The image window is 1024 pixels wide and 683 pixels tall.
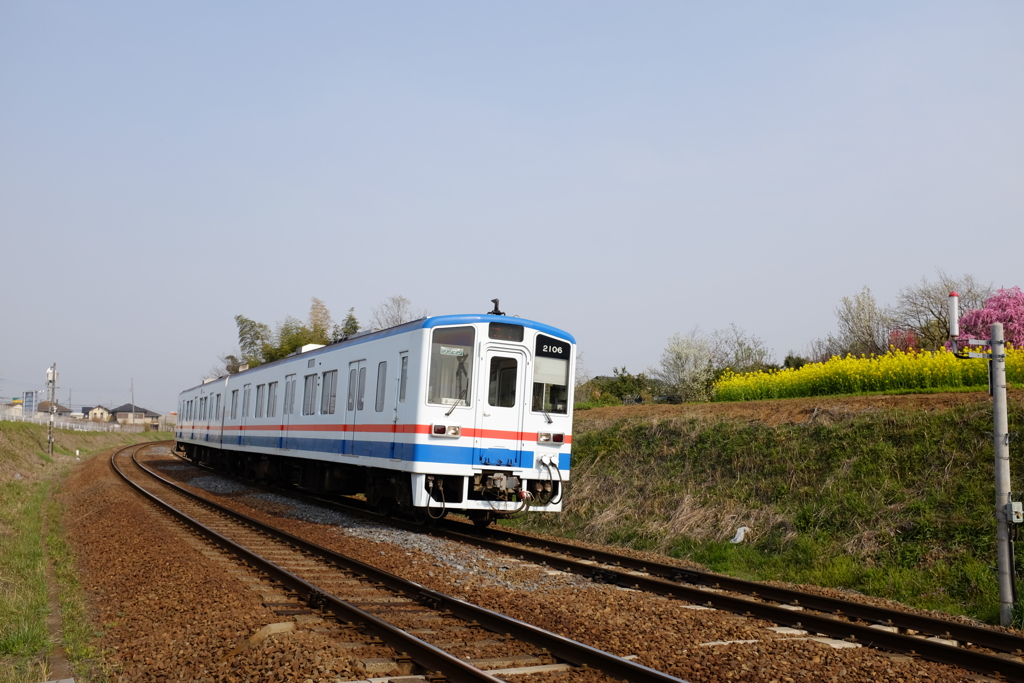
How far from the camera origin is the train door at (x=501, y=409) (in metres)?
11.8

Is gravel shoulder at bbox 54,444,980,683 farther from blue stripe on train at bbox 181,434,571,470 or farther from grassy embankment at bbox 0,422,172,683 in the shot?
blue stripe on train at bbox 181,434,571,470

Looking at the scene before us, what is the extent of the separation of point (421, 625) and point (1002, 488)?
205 inches

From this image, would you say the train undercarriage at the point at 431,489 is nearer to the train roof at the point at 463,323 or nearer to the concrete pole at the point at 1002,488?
the train roof at the point at 463,323

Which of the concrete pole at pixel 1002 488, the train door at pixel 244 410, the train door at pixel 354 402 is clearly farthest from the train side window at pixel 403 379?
the train door at pixel 244 410

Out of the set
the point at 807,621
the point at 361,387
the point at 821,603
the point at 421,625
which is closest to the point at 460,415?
the point at 361,387

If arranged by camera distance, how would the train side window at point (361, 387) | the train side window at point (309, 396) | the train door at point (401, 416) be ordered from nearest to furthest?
1. the train door at point (401, 416)
2. the train side window at point (361, 387)
3. the train side window at point (309, 396)

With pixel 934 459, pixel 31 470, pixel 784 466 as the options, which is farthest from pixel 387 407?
pixel 31 470

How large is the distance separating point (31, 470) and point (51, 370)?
13821 millimetres

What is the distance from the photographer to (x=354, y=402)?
45.7ft

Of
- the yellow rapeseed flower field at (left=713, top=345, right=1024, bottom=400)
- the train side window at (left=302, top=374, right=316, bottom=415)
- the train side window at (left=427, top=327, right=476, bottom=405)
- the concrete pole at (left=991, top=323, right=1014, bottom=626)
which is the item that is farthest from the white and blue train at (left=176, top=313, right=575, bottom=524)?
the yellow rapeseed flower field at (left=713, top=345, right=1024, bottom=400)

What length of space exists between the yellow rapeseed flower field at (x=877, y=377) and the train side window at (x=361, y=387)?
9.00 metres

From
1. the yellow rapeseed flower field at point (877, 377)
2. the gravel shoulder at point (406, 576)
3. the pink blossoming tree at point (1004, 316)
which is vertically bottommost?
the gravel shoulder at point (406, 576)

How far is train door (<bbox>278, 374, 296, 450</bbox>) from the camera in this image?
17.5m

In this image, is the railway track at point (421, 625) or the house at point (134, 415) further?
the house at point (134, 415)
